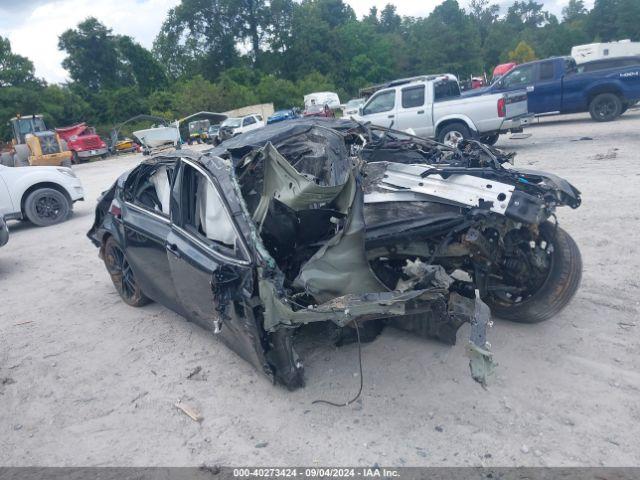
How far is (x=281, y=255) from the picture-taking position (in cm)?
414

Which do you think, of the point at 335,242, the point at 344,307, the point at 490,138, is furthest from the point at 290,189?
the point at 490,138

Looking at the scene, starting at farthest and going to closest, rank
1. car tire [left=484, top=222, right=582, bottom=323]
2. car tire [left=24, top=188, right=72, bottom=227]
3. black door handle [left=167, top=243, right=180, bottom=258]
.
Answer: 1. car tire [left=24, top=188, right=72, bottom=227]
2. black door handle [left=167, top=243, right=180, bottom=258]
3. car tire [left=484, top=222, right=582, bottom=323]

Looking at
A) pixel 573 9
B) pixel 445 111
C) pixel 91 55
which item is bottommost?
pixel 445 111

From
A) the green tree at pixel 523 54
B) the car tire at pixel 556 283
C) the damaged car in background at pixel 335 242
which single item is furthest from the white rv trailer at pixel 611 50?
the damaged car in background at pixel 335 242

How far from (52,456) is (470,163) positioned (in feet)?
13.3

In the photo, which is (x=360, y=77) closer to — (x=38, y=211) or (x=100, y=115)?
(x=100, y=115)

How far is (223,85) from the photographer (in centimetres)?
4744

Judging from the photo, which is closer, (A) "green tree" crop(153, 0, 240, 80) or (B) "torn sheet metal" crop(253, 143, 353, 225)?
(B) "torn sheet metal" crop(253, 143, 353, 225)

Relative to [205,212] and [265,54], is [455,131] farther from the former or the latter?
[265,54]

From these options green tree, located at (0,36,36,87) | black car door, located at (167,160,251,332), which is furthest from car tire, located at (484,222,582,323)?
green tree, located at (0,36,36,87)

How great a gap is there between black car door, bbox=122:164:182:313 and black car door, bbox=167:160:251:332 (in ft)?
0.72

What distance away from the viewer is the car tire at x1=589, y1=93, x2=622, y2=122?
14.8 meters

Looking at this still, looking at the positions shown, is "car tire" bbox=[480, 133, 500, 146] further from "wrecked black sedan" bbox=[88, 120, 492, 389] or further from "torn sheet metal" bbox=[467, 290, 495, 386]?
"torn sheet metal" bbox=[467, 290, 495, 386]

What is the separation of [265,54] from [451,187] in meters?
61.6
